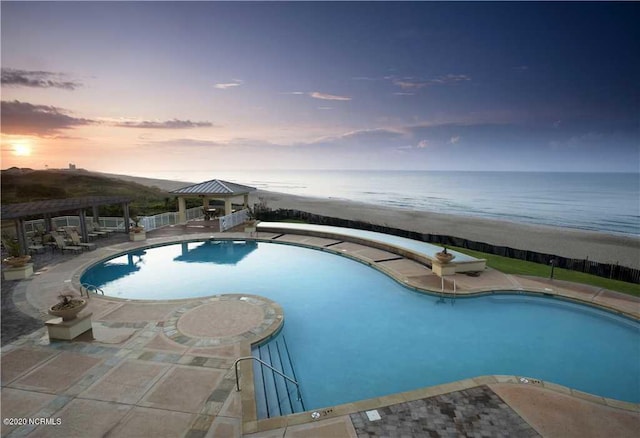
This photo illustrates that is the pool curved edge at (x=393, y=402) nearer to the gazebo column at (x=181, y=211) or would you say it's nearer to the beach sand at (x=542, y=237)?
the gazebo column at (x=181, y=211)

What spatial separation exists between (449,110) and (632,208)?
3167cm

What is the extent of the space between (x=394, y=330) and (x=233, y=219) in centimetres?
1493

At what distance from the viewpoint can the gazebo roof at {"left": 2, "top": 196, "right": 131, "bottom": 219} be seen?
12.4 metres

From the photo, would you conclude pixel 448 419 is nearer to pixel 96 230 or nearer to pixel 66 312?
pixel 66 312

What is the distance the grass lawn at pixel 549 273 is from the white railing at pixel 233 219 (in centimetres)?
1450

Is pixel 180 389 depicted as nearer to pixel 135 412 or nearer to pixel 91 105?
pixel 135 412

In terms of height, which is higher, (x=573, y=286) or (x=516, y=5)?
(x=516, y=5)

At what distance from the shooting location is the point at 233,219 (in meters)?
21.1

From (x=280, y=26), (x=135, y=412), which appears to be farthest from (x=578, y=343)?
(x=280, y=26)

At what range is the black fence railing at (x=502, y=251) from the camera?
12.4m

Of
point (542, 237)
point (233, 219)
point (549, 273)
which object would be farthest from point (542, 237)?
point (233, 219)

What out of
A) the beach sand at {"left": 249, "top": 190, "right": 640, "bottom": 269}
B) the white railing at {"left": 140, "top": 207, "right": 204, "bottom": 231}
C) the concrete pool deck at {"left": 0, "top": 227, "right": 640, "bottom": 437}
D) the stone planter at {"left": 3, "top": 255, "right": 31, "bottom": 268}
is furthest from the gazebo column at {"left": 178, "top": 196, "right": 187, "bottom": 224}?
the beach sand at {"left": 249, "top": 190, "right": 640, "bottom": 269}

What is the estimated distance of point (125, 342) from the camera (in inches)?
286

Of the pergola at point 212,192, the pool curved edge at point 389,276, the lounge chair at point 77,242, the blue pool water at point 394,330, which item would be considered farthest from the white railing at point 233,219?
the lounge chair at point 77,242
